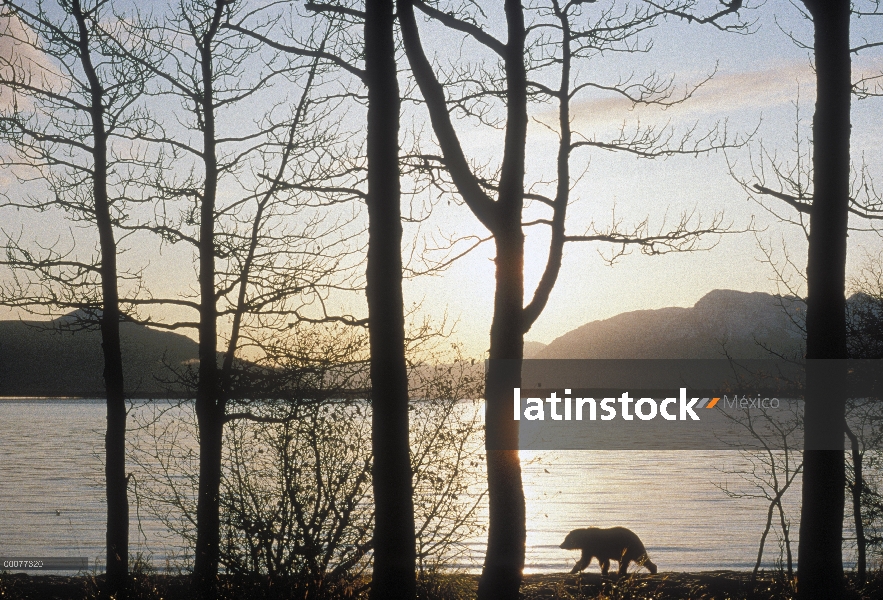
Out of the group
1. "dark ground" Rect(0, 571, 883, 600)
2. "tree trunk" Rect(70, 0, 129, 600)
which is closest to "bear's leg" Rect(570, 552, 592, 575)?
"dark ground" Rect(0, 571, 883, 600)

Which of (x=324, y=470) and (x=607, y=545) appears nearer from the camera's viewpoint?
(x=324, y=470)

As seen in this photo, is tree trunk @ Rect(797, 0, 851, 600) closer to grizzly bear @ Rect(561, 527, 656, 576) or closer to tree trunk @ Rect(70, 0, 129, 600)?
grizzly bear @ Rect(561, 527, 656, 576)

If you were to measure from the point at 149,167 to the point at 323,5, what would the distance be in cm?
587

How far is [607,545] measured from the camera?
17219 millimetres

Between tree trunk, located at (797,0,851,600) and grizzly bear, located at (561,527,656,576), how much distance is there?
8392 millimetres

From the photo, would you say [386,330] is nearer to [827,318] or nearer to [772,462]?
[827,318]

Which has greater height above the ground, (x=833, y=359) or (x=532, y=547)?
(x=833, y=359)

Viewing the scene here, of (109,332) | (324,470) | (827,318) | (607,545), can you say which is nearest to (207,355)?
(109,332)

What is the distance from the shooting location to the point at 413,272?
11.3 meters

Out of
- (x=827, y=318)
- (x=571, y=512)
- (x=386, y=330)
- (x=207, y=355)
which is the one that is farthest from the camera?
(x=571, y=512)

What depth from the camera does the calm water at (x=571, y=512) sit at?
2917 cm

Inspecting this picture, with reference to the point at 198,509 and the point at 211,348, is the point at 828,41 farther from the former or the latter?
the point at 211,348

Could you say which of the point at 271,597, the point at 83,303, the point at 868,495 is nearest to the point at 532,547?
the point at 868,495

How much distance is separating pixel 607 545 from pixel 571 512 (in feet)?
80.7
